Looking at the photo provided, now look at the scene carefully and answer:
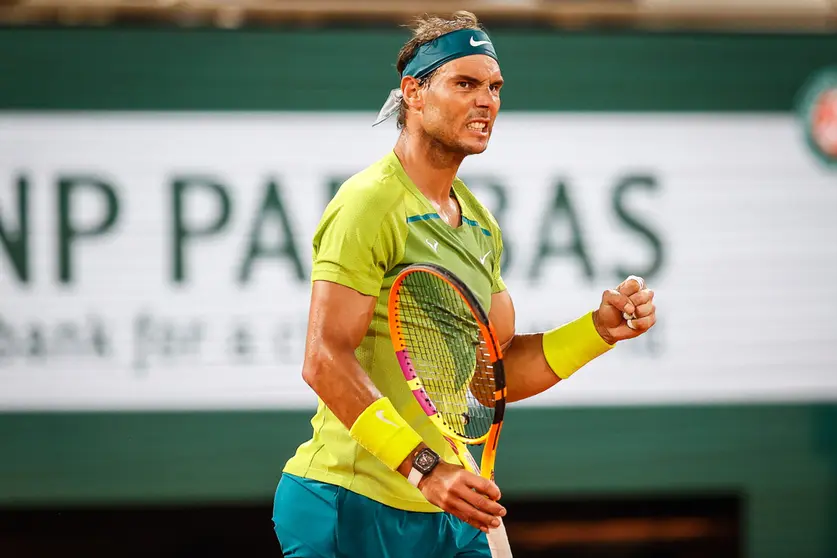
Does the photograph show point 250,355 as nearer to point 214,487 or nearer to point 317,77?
point 214,487

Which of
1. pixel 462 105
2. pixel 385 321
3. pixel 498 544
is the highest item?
pixel 462 105

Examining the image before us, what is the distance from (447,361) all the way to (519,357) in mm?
321

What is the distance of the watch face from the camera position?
191 cm

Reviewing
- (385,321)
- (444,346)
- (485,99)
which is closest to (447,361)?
(444,346)

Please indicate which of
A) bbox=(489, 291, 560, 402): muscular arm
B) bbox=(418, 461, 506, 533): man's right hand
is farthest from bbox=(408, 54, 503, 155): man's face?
bbox=(418, 461, 506, 533): man's right hand

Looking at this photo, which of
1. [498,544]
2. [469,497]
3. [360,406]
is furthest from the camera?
[498,544]

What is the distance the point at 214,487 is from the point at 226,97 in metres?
1.45

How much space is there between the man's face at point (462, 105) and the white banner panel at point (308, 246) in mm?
2165

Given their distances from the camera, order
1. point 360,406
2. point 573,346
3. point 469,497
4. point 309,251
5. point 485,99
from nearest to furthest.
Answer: point 469,497 → point 360,406 → point 485,99 → point 573,346 → point 309,251

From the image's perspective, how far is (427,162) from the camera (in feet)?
7.30

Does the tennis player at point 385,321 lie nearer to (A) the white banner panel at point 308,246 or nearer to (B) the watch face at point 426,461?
(B) the watch face at point 426,461

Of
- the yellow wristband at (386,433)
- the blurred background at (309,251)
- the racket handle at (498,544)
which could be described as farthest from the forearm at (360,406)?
the blurred background at (309,251)

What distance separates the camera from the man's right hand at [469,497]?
6.01ft

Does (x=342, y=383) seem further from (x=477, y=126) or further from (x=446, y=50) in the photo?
(x=446, y=50)
